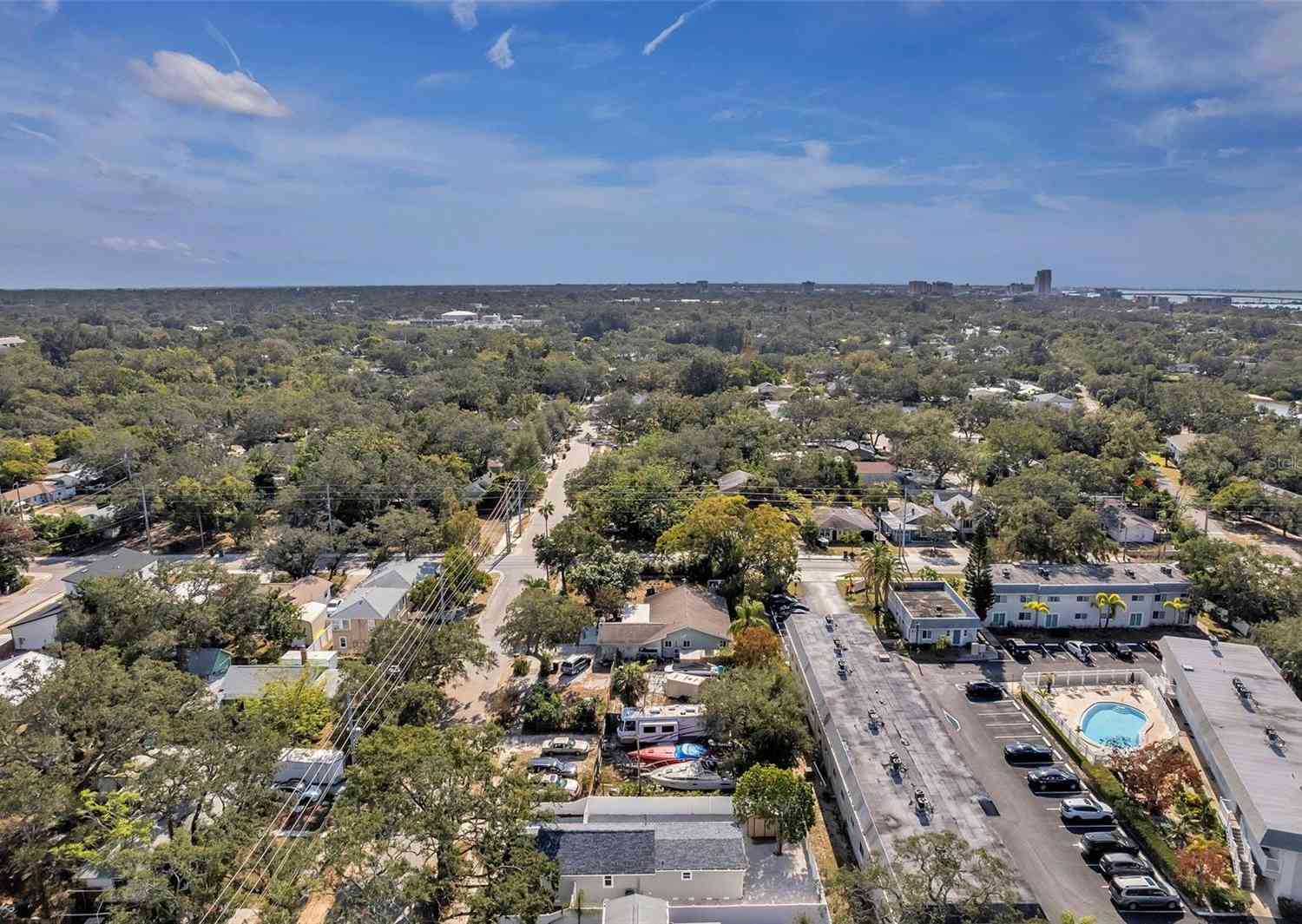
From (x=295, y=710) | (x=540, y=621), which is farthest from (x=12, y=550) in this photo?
(x=540, y=621)

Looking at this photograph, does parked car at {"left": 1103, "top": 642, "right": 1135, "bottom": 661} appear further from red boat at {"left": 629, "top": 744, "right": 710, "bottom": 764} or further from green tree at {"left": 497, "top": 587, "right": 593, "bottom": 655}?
green tree at {"left": 497, "top": 587, "right": 593, "bottom": 655}

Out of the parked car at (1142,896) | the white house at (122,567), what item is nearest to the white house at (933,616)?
the parked car at (1142,896)

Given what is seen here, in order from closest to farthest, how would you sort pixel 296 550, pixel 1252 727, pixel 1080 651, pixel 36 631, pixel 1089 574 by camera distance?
1. pixel 1252 727
2. pixel 36 631
3. pixel 1080 651
4. pixel 1089 574
5. pixel 296 550

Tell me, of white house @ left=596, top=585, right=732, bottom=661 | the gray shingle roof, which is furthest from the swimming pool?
the gray shingle roof

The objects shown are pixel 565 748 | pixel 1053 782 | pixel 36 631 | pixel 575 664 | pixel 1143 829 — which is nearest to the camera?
pixel 1143 829

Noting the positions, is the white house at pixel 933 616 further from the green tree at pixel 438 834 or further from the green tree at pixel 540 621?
the green tree at pixel 438 834

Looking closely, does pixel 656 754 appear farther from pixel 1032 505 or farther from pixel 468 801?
pixel 1032 505

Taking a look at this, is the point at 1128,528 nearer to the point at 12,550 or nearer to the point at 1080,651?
the point at 1080,651
